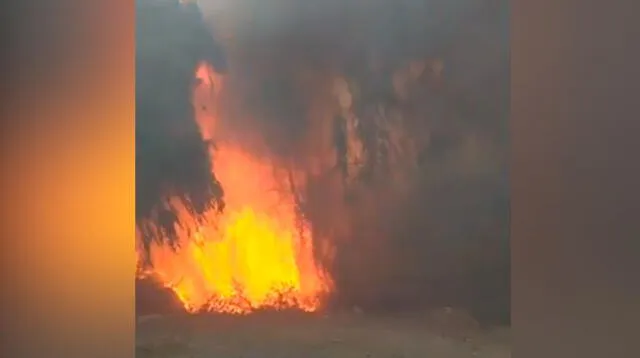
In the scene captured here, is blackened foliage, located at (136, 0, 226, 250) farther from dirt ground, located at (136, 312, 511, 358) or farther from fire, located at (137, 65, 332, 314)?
dirt ground, located at (136, 312, 511, 358)

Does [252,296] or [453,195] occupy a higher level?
[453,195]

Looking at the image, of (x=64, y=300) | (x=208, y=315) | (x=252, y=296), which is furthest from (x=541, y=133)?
(x=64, y=300)

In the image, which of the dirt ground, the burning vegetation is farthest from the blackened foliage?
the dirt ground

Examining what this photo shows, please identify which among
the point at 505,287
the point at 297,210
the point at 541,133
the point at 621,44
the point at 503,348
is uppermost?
the point at 621,44

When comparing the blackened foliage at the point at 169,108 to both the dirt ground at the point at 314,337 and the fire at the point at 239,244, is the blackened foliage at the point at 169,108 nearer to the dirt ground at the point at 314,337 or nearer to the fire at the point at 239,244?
the fire at the point at 239,244

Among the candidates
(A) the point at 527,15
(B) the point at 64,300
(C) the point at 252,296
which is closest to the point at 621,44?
(A) the point at 527,15

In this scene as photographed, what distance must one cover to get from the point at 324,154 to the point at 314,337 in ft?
1.28

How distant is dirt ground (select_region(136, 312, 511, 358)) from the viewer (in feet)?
4.44

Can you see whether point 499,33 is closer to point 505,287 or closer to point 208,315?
point 505,287

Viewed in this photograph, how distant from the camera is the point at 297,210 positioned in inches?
55.0

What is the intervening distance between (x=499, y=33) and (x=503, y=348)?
2.15 feet

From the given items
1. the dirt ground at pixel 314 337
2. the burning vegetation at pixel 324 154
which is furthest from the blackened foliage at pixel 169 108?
the dirt ground at pixel 314 337

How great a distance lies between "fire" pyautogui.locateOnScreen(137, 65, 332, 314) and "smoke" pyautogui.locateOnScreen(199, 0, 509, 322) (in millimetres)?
48

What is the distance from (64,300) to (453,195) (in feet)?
2.89
